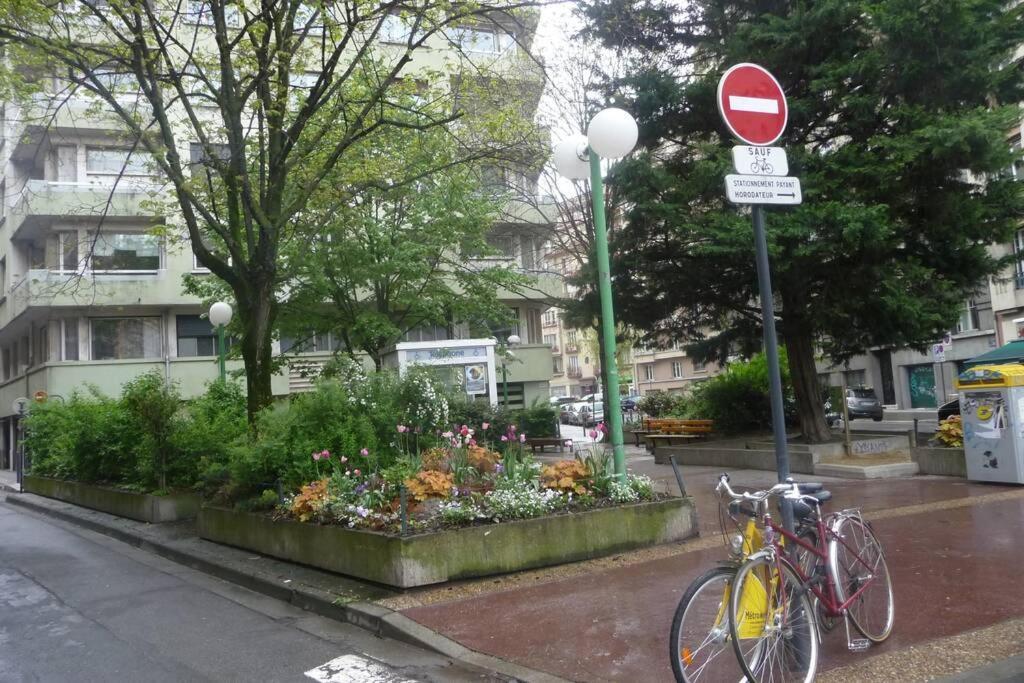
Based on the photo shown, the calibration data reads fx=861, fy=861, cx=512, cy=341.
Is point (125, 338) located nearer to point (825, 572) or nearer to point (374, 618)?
point (374, 618)

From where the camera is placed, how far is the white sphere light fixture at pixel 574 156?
371 inches

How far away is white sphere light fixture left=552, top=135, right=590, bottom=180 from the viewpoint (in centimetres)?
943

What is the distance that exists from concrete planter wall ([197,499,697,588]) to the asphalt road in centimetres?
68

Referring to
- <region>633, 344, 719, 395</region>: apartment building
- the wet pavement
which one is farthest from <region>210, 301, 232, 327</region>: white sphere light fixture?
<region>633, 344, 719, 395</region>: apartment building

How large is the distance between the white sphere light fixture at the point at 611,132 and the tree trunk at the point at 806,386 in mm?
9999

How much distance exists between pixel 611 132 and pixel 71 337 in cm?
2962

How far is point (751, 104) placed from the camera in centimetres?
533

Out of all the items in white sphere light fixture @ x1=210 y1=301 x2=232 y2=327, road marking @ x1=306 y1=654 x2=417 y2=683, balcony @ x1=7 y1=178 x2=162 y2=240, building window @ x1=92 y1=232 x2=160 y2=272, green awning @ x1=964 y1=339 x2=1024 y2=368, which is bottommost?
road marking @ x1=306 y1=654 x2=417 y2=683

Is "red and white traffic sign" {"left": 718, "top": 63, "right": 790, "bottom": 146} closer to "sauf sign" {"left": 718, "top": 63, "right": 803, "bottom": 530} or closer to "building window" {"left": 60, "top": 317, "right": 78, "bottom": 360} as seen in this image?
"sauf sign" {"left": 718, "top": 63, "right": 803, "bottom": 530}

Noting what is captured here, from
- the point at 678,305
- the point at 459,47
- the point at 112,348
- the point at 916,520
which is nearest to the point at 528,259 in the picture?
the point at 678,305

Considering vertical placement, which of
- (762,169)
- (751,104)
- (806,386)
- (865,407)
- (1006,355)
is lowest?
(865,407)

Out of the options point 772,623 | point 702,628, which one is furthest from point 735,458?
point 702,628

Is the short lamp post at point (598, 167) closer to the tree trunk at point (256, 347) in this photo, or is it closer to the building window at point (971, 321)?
the tree trunk at point (256, 347)

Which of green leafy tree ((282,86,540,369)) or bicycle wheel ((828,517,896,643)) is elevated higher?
green leafy tree ((282,86,540,369))
